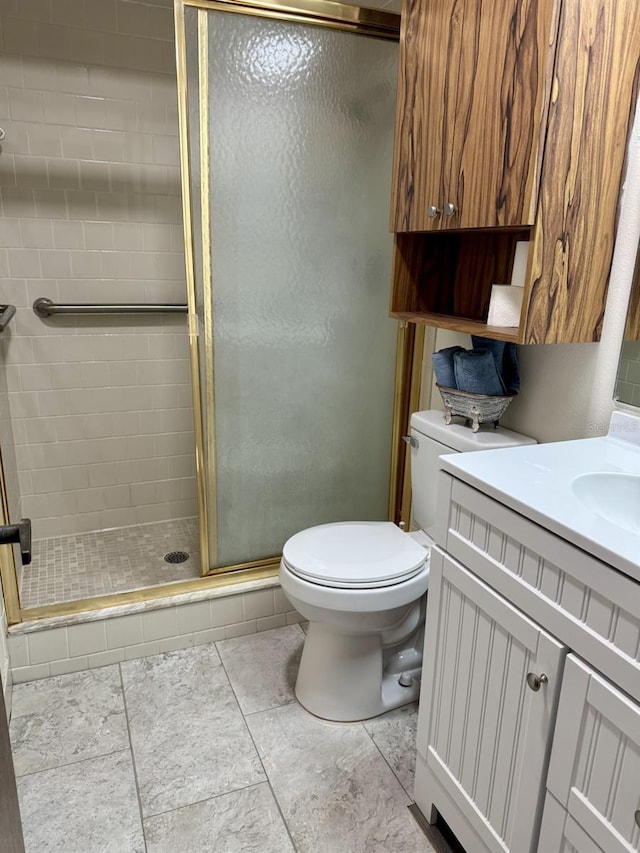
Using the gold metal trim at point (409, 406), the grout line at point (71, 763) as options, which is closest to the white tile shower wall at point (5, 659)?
the grout line at point (71, 763)

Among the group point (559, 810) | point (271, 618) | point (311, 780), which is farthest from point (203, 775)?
point (559, 810)

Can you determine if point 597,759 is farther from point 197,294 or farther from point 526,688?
point 197,294

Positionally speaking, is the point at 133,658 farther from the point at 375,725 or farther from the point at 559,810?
the point at 559,810

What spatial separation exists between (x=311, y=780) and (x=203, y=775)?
28 cm

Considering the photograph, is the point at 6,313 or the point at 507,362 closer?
the point at 507,362

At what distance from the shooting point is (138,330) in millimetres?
2592


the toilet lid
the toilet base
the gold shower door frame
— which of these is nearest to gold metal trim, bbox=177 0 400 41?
the gold shower door frame

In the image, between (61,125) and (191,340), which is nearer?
(191,340)

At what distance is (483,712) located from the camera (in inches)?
46.0

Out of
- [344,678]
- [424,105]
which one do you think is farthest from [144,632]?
[424,105]

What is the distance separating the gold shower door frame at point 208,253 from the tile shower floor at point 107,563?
A: 287 millimetres

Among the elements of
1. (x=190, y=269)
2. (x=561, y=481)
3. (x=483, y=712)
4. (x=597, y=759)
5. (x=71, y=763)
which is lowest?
(x=71, y=763)

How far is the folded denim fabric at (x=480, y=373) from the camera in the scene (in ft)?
5.36

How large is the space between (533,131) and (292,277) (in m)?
0.93
